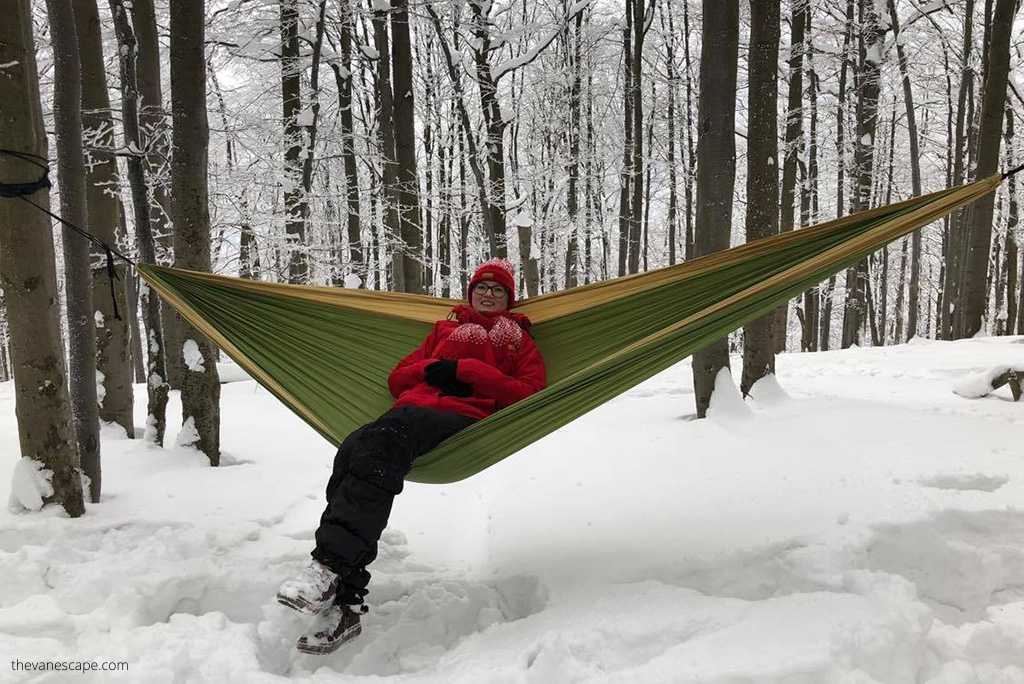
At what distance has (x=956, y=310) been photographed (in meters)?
8.25

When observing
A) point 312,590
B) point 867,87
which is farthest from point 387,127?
point 867,87

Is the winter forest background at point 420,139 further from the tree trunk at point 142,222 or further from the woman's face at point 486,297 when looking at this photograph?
the woman's face at point 486,297

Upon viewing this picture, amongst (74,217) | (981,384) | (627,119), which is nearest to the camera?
(74,217)

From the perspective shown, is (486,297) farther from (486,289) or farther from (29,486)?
(29,486)

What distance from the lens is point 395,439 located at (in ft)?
5.55

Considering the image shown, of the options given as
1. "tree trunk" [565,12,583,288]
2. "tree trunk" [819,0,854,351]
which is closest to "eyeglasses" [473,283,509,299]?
"tree trunk" [819,0,854,351]

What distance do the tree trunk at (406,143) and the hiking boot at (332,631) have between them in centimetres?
395

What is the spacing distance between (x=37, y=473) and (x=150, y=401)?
1534 millimetres

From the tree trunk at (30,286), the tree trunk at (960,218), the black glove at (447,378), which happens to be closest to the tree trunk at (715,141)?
the black glove at (447,378)

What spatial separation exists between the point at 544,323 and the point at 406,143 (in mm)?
3495

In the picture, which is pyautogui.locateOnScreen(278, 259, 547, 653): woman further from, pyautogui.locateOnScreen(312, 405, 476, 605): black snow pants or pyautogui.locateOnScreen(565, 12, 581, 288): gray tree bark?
pyautogui.locateOnScreen(565, 12, 581, 288): gray tree bark

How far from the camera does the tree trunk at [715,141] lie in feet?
10.3

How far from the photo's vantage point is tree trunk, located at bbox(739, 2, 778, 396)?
331 centimetres

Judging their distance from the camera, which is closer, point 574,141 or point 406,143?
point 406,143
